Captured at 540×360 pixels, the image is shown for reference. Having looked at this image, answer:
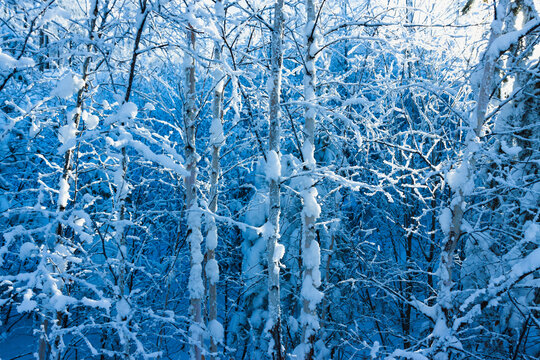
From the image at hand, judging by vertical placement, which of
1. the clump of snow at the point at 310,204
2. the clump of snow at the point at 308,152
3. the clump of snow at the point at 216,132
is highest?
the clump of snow at the point at 216,132

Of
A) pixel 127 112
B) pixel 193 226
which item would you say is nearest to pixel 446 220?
pixel 193 226

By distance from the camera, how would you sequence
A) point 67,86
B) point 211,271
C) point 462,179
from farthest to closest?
point 211,271 → point 462,179 → point 67,86

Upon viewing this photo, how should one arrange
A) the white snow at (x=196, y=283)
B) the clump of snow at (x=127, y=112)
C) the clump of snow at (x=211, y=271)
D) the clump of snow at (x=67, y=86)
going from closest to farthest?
the clump of snow at (x=67, y=86), the clump of snow at (x=127, y=112), the white snow at (x=196, y=283), the clump of snow at (x=211, y=271)

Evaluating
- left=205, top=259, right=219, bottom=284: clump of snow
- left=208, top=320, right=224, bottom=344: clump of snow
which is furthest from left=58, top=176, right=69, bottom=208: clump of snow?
left=208, top=320, right=224, bottom=344: clump of snow

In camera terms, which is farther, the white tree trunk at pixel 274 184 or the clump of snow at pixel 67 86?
the white tree trunk at pixel 274 184

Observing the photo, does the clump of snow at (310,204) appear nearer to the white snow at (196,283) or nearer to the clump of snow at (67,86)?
the white snow at (196,283)

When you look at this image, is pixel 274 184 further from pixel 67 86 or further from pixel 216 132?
pixel 67 86

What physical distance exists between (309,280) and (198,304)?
5.40ft

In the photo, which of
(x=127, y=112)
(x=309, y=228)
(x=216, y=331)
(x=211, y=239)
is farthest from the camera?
(x=211, y=239)

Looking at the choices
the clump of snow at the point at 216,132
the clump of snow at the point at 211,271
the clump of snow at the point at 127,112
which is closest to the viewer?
the clump of snow at the point at 127,112

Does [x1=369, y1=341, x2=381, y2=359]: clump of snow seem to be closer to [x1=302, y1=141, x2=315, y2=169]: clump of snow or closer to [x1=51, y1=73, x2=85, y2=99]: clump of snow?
[x1=302, y1=141, x2=315, y2=169]: clump of snow

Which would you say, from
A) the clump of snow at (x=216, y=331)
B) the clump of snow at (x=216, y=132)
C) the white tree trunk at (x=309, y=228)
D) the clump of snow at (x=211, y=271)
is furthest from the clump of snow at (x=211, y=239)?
the white tree trunk at (x=309, y=228)

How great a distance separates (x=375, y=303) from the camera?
11.1 metres

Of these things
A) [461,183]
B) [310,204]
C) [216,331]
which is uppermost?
[461,183]
